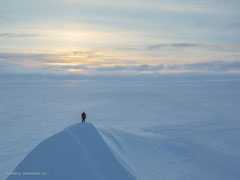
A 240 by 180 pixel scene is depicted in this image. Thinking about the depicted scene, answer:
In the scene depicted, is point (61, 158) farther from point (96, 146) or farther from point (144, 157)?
point (144, 157)

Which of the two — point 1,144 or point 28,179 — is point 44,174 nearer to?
point 28,179

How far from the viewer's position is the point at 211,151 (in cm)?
1817

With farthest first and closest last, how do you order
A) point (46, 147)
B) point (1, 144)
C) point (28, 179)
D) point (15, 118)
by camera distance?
point (15, 118), point (1, 144), point (46, 147), point (28, 179)

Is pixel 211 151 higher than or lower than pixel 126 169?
lower

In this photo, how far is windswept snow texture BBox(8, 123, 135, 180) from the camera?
1004 centimetres

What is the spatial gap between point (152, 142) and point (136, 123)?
8.96m

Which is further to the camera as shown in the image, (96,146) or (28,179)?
(96,146)

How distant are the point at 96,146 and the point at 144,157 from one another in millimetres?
5466

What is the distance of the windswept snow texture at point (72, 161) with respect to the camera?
395 inches

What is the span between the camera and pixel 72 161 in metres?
10.9

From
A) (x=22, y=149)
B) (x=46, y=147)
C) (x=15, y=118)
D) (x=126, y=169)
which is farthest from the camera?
(x=15, y=118)

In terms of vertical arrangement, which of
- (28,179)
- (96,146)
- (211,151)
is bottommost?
(211,151)

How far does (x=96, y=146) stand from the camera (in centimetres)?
1219

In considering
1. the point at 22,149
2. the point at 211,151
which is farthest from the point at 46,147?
the point at 211,151
